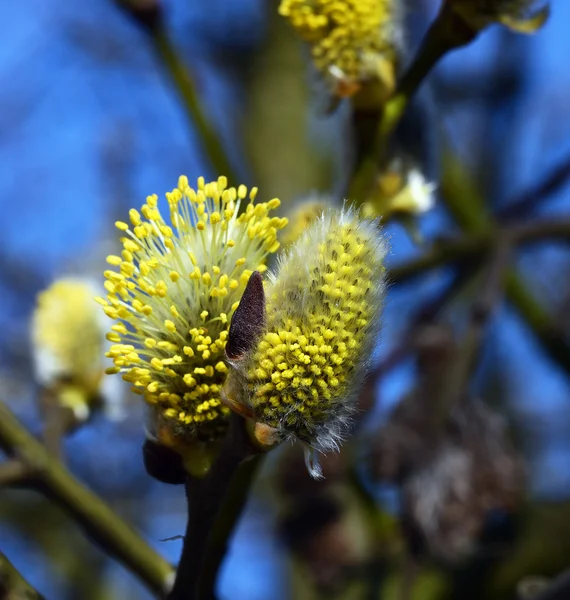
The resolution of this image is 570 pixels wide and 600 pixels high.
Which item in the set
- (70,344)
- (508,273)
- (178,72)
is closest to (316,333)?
(70,344)

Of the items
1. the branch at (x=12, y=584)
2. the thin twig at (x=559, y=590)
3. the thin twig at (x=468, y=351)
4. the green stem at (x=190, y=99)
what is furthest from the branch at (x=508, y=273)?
the branch at (x=12, y=584)

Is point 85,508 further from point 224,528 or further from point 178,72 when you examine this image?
point 178,72

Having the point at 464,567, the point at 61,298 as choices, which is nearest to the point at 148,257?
the point at 61,298

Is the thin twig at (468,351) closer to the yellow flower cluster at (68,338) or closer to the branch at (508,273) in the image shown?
the branch at (508,273)

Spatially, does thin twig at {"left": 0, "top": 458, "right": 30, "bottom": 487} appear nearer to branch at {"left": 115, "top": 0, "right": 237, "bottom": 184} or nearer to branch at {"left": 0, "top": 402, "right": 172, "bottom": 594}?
branch at {"left": 0, "top": 402, "right": 172, "bottom": 594}

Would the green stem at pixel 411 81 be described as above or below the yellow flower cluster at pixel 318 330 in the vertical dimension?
above

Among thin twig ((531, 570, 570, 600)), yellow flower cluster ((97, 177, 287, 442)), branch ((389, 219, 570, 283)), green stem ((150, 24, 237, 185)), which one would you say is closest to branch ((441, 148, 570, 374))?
branch ((389, 219, 570, 283))
